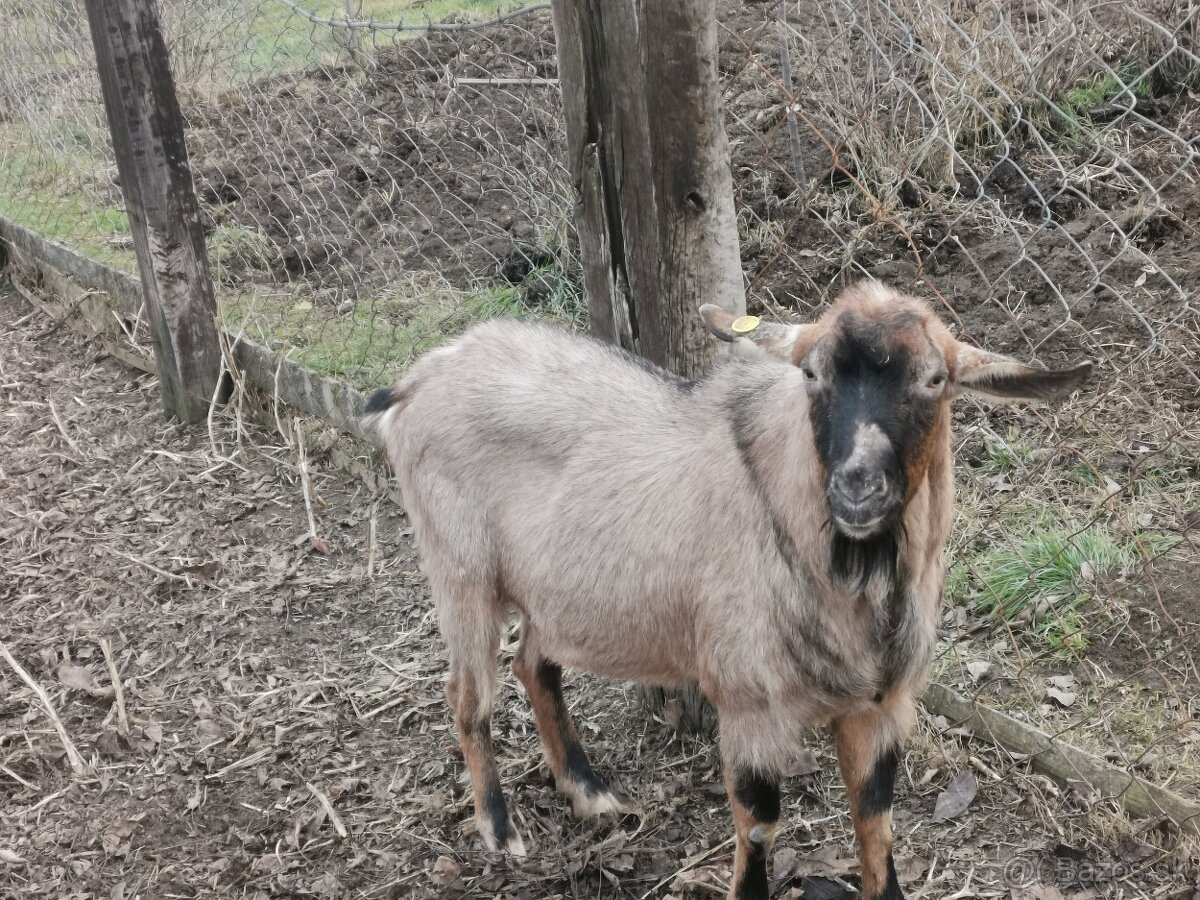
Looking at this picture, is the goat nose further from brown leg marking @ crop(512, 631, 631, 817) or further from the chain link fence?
brown leg marking @ crop(512, 631, 631, 817)

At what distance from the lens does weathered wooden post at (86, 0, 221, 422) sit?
5.30m

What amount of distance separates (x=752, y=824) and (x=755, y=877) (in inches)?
6.1

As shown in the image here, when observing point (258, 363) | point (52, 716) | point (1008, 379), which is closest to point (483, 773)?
point (52, 716)

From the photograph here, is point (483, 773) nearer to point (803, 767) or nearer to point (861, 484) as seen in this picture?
point (803, 767)

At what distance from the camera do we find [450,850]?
3.40 m

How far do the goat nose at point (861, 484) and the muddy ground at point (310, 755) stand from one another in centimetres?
137

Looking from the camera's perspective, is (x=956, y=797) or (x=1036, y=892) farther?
(x=956, y=797)

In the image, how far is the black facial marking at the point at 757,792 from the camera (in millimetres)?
2811

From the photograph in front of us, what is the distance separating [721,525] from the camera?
282 centimetres

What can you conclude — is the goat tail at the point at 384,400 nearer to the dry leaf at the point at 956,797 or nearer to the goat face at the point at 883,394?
the goat face at the point at 883,394

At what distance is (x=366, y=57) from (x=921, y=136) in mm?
3797

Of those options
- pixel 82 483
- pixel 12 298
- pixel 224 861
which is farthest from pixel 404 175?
pixel 224 861

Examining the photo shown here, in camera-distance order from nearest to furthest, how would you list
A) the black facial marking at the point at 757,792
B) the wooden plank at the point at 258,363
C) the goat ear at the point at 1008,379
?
the goat ear at the point at 1008,379
the black facial marking at the point at 757,792
the wooden plank at the point at 258,363

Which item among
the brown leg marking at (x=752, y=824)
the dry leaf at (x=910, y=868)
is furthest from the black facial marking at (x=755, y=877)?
the dry leaf at (x=910, y=868)
